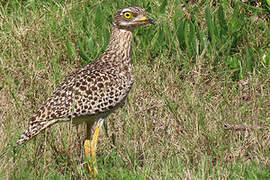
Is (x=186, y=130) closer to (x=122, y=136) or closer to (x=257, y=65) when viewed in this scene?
(x=122, y=136)

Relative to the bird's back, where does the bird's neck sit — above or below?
above

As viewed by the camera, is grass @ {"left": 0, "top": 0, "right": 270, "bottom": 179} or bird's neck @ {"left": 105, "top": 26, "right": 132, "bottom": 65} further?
bird's neck @ {"left": 105, "top": 26, "right": 132, "bottom": 65}

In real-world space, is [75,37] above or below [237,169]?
above

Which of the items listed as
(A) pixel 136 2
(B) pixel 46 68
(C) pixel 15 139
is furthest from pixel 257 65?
(C) pixel 15 139

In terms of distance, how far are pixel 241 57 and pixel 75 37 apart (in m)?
1.78

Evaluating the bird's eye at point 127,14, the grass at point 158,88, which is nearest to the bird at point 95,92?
the bird's eye at point 127,14

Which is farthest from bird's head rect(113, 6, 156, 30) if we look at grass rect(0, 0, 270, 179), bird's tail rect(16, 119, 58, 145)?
bird's tail rect(16, 119, 58, 145)

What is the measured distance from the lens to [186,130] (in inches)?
243

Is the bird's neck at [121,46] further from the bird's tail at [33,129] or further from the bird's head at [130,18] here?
the bird's tail at [33,129]

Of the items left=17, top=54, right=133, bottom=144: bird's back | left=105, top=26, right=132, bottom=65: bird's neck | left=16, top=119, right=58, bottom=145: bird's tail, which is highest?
left=105, top=26, right=132, bottom=65: bird's neck

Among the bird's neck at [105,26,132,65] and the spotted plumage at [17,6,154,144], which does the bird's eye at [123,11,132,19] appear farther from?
the bird's neck at [105,26,132,65]

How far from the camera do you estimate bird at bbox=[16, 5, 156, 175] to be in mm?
5766

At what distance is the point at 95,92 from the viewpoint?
5.97 meters

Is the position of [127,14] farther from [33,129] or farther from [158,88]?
[33,129]
